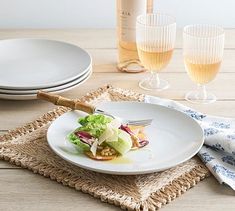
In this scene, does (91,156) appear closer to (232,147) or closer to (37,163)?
(37,163)

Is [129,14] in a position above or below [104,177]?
above

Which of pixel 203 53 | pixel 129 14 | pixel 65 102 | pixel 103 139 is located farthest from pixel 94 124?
pixel 129 14

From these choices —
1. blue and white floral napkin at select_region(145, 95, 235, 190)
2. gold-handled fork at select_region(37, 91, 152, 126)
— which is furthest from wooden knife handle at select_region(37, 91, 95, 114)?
blue and white floral napkin at select_region(145, 95, 235, 190)

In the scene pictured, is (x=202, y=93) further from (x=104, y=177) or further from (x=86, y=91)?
(x=104, y=177)

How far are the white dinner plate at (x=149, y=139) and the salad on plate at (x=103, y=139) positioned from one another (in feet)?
0.04

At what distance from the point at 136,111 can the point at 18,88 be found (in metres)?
0.26

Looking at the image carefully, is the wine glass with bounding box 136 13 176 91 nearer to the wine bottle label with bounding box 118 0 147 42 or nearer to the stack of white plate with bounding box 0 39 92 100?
the wine bottle label with bounding box 118 0 147 42

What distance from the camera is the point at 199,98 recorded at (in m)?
1.43

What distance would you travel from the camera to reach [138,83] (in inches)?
59.6

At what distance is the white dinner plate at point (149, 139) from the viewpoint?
3.61 feet

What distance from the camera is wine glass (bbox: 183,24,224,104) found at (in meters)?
1.35

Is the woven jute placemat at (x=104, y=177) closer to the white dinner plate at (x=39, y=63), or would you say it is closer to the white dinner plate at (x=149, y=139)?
the white dinner plate at (x=149, y=139)


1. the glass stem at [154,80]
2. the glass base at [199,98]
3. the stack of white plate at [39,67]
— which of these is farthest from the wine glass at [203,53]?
the stack of white plate at [39,67]

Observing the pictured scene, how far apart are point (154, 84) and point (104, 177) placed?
44cm
